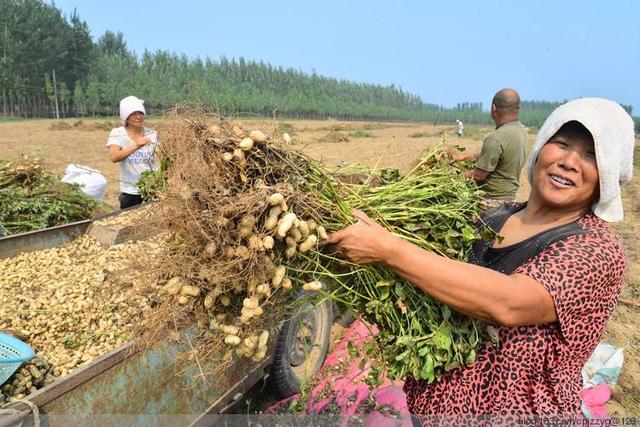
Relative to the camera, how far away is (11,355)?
221 centimetres

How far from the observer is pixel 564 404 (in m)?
1.60

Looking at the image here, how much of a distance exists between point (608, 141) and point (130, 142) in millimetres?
5258

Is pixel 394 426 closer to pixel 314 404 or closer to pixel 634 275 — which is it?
pixel 314 404

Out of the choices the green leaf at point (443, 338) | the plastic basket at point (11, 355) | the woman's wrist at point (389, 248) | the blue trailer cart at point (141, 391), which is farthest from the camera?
the plastic basket at point (11, 355)

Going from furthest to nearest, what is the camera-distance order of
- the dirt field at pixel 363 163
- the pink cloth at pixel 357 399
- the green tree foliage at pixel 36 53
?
1. the green tree foliage at pixel 36 53
2. the dirt field at pixel 363 163
3. the pink cloth at pixel 357 399

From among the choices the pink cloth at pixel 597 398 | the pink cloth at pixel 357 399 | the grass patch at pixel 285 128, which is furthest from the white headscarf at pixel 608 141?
the pink cloth at pixel 597 398

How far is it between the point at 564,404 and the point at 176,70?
2688 inches

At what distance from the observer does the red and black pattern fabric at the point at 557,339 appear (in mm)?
1426

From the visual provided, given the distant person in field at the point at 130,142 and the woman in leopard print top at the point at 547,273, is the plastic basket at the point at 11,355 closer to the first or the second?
the woman in leopard print top at the point at 547,273

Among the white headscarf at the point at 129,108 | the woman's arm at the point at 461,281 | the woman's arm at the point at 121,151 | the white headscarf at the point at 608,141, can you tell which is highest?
the white headscarf at the point at 129,108

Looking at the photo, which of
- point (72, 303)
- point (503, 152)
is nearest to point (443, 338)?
point (72, 303)

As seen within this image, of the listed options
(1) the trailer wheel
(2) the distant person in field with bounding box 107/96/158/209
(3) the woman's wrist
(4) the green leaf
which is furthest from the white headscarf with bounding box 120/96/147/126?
(4) the green leaf

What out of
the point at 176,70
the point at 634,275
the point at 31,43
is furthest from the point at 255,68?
the point at 634,275

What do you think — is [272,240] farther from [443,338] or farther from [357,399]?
[357,399]
